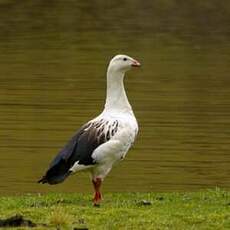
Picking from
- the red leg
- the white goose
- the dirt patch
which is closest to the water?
the red leg

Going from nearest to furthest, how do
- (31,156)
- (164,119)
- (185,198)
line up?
(185,198), (31,156), (164,119)

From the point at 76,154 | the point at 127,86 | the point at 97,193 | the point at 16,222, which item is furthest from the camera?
the point at 127,86

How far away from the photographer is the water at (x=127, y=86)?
73.3ft

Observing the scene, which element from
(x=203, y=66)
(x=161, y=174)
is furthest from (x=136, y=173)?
(x=203, y=66)

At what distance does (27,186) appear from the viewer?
2017 centimetres

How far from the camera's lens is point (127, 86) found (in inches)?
1645

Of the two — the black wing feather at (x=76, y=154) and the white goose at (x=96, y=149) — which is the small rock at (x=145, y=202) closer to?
the white goose at (x=96, y=149)

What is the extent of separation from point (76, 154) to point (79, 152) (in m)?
0.04

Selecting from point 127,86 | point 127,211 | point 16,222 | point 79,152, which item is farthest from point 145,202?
point 127,86

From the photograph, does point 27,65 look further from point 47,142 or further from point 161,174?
A: point 161,174

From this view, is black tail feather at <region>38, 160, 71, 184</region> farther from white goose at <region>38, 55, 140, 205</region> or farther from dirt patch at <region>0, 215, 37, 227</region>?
dirt patch at <region>0, 215, 37, 227</region>

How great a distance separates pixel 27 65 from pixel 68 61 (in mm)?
3666

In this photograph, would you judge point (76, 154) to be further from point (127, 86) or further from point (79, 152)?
point (127, 86)

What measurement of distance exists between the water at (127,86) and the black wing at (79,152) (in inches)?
212
